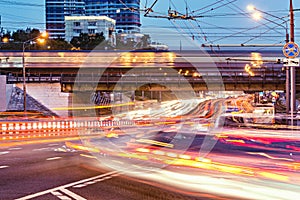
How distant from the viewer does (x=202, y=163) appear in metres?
14.0

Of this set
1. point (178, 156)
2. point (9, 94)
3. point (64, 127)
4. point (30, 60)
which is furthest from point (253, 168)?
point (30, 60)

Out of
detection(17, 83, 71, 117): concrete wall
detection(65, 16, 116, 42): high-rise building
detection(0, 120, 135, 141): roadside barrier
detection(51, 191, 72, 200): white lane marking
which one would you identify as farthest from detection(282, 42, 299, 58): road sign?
detection(65, 16, 116, 42): high-rise building

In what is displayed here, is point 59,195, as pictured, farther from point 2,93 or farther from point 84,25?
point 84,25

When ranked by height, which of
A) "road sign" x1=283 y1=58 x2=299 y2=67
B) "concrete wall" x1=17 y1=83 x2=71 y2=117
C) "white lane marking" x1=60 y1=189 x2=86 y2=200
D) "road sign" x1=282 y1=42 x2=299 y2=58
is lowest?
"white lane marking" x1=60 y1=189 x2=86 y2=200

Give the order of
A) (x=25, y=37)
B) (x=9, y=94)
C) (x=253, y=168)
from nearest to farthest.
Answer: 1. (x=253, y=168)
2. (x=9, y=94)
3. (x=25, y=37)

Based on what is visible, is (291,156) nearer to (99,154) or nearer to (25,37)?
(99,154)

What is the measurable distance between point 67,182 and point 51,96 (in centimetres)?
4212

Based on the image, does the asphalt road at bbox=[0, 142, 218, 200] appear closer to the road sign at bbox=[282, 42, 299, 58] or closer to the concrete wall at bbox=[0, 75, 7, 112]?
the road sign at bbox=[282, 42, 299, 58]

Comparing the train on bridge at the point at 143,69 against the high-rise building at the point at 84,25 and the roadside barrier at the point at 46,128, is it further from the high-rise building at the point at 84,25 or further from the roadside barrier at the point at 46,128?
the high-rise building at the point at 84,25

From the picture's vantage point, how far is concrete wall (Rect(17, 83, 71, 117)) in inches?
2035

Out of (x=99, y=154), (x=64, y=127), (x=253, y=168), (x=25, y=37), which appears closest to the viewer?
(x=253, y=168)

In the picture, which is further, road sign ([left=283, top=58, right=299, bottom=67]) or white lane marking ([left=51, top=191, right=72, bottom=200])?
road sign ([left=283, top=58, right=299, bottom=67])

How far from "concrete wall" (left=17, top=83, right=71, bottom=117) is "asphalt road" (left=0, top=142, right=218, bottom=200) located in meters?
36.1

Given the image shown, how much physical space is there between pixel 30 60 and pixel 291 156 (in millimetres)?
46294
